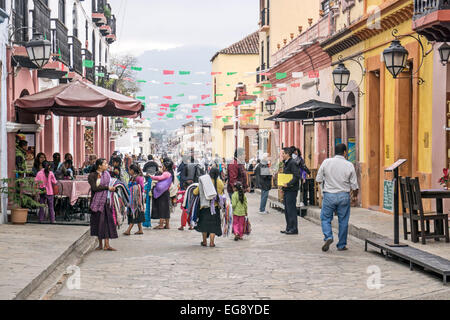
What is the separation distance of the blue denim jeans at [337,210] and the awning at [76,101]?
572 centimetres

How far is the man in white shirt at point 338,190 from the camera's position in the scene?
39.7ft

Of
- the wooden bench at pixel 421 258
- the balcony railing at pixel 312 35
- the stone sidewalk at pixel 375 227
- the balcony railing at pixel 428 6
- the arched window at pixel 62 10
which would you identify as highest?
the arched window at pixel 62 10

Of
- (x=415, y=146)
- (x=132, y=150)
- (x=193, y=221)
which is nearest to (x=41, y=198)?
(x=193, y=221)

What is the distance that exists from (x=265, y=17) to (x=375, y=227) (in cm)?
2821

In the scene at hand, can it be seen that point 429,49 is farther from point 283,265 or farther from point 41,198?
point 41,198

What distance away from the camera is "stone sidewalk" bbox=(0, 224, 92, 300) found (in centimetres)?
833

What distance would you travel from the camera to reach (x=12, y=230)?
46.7 ft

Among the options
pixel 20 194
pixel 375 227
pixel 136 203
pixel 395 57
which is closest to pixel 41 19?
pixel 20 194

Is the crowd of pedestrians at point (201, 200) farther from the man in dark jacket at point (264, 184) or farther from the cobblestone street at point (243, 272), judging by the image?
the man in dark jacket at point (264, 184)

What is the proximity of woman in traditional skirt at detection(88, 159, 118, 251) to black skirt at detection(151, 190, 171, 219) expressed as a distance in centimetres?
332

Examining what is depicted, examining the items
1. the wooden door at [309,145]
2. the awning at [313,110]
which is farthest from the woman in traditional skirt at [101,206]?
the wooden door at [309,145]

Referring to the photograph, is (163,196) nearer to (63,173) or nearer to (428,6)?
(63,173)

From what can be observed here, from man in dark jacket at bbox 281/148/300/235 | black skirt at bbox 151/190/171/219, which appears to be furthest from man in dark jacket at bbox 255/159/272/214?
man in dark jacket at bbox 281/148/300/235

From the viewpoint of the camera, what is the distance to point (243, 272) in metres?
9.96
